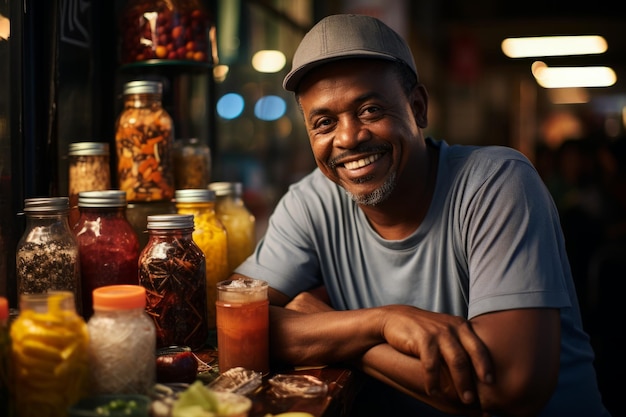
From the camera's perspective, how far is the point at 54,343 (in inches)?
49.8

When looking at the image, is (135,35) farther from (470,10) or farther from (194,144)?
(470,10)

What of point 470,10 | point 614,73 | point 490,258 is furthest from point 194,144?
point 614,73

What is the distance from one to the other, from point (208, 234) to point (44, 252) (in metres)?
0.56

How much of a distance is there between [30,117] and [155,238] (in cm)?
58

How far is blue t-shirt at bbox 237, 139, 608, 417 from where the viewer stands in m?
1.68

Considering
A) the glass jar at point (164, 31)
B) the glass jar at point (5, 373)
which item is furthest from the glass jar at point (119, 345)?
the glass jar at point (164, 31)

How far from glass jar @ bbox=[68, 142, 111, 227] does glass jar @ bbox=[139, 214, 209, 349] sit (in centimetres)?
Answer: 37

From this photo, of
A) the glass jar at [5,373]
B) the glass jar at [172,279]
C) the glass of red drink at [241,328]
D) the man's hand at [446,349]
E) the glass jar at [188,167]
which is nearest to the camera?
the glass jar at [5,373]

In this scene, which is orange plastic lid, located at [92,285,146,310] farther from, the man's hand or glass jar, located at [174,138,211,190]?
glass jar, located at [174,138,211,190]

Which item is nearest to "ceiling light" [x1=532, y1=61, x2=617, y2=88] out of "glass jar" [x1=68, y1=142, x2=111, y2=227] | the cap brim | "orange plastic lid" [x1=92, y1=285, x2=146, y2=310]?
the cap brim

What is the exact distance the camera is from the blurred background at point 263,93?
199 centimetres

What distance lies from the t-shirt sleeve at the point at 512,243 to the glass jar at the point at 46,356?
96cm

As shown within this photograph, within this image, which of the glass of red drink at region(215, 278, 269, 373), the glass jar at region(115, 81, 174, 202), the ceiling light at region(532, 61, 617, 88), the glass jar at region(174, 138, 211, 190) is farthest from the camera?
the ceiling light at region(532, 61, 617, 88)

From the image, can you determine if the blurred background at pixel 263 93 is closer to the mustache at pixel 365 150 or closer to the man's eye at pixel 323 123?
the man's eye at pixel 323 123
